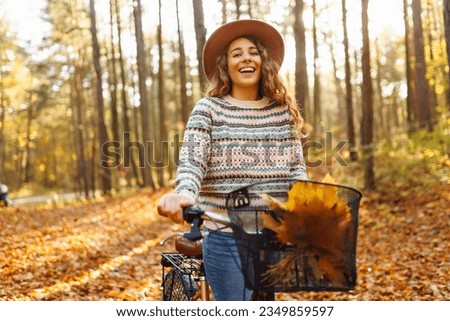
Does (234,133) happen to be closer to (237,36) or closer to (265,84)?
(265,84)

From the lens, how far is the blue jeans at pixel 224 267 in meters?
2.09

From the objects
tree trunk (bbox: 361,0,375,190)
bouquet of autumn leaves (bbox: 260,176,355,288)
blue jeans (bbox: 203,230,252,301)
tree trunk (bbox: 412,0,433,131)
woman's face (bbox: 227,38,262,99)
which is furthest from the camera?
tree trunk (bbox: 412,0,433,131)

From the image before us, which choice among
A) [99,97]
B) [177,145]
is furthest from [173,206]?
[177,145]

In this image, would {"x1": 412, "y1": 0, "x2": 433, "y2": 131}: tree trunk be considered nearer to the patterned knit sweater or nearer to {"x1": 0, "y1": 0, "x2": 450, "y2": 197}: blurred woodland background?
{"x1": 0, "y1": 0, "x2": 450, "y2": 197}: blurred woodland background

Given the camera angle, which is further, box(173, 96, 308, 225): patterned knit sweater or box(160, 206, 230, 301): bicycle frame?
box(160, 206, 230, 301): bicycle frame

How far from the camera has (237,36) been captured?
8.14ft

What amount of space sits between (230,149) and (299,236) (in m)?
0.64

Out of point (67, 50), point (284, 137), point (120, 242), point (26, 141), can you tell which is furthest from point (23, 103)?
point (284, 137)

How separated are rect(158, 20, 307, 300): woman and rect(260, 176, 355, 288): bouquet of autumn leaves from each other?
284 mm

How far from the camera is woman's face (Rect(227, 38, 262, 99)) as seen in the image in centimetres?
238

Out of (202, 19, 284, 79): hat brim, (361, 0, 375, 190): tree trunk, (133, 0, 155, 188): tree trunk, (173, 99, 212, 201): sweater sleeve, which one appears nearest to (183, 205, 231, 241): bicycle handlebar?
(173, 99, 212, 201): sweater sleeve

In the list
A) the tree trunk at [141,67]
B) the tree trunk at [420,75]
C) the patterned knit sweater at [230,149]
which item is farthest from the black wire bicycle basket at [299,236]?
the tree trunk at [420,75]

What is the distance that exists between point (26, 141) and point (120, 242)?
2120cm

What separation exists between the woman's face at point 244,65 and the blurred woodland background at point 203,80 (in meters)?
3.91
